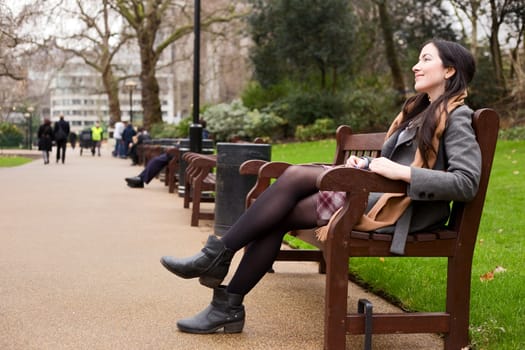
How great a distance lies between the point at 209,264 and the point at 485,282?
81.1 inches

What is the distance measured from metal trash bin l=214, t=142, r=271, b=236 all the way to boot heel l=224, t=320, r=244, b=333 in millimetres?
3487

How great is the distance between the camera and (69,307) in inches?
170

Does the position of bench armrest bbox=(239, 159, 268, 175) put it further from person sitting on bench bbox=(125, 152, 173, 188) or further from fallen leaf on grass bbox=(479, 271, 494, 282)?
person sitting on bench bbox=(125, 152, 173, 188)

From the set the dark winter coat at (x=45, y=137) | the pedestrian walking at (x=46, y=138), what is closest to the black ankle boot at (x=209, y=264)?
the pedestrian walking at (x=46, y=138)

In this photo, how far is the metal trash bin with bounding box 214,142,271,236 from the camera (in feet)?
23.8

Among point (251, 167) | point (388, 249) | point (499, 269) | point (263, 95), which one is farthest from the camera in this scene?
point (263, 95)

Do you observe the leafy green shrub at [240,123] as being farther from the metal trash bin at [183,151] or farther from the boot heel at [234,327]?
the boot heel at [234,327]

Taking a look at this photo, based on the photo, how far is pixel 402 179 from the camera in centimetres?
323

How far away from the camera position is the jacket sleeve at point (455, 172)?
10.5 ft

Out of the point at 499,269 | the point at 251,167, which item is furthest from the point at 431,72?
the point at 499,269

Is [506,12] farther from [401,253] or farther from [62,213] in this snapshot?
[401,253]

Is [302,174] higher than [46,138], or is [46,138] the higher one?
[302,174]

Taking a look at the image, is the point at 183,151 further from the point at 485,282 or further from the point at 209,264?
the point at 209,264

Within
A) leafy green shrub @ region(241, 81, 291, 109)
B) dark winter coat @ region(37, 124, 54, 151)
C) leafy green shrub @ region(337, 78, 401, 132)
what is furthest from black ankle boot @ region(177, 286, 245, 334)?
leafy green shrub @ region(241, 81, 291, 109)
